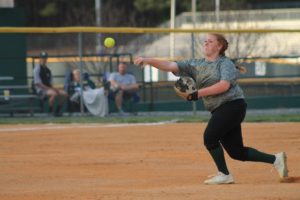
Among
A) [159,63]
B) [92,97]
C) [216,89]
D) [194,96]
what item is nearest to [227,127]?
[216,89]

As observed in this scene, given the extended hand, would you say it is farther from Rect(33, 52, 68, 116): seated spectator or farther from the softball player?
Rect(33, 52, 68, 116): seated spectator

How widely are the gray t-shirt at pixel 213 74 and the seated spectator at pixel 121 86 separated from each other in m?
10.7

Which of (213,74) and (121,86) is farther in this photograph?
(121,86)

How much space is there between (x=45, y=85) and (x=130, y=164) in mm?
8492

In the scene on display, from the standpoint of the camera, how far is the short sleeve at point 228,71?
8859mm

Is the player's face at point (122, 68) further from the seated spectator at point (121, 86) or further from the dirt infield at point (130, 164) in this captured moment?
the dirt infield at point (130, 164)

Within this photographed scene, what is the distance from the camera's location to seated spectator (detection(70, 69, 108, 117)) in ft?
64.2

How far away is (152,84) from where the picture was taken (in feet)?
70.6

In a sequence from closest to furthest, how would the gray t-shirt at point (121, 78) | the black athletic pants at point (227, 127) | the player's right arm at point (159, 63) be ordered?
the player's right arm at point (159, 63)
the black athletic pants at point (227, 127)
the gray t-shirt at point (121, 78)

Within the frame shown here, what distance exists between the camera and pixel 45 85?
64.5 feet

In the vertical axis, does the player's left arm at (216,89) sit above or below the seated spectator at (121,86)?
above

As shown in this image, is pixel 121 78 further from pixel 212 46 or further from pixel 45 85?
pixel 212 46

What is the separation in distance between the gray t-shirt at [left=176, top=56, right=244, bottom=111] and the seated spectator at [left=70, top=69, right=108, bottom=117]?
1041 cm

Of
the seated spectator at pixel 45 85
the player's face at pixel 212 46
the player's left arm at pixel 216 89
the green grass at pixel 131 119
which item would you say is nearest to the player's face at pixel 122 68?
the green grass at pixel 131 119
